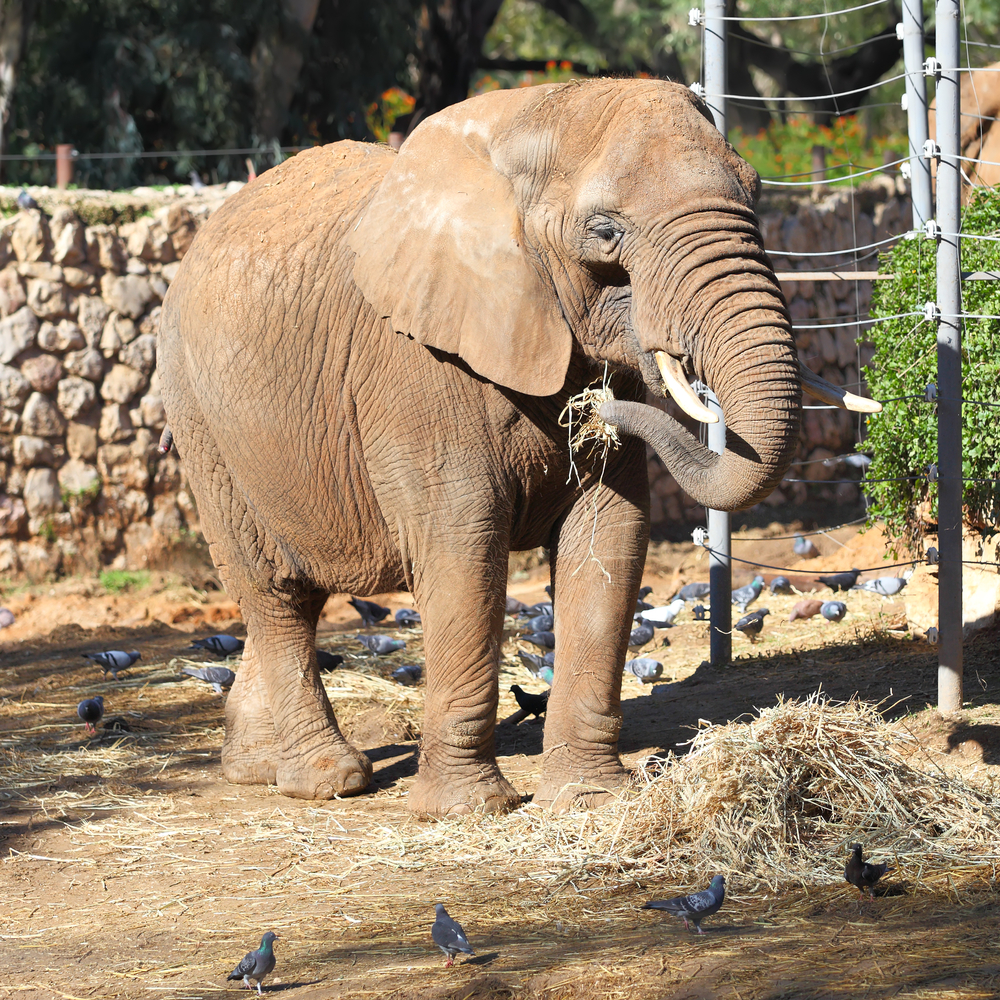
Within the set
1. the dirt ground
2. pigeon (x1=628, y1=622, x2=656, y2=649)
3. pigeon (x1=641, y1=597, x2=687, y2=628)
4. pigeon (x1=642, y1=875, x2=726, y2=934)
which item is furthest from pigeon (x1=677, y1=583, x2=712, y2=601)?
pigeon (x1=642, y1=875, x2=726, y2=934)

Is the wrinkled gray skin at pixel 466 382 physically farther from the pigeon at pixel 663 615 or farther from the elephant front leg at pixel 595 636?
the pigeon at pixel 663 615

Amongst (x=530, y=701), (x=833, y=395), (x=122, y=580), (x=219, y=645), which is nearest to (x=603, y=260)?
(x=833, y=395)

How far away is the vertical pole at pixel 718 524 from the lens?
7.86m

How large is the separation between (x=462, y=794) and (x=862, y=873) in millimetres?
1770

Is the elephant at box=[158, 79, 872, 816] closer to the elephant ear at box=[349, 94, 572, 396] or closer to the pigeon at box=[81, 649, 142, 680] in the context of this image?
the elephant ear at box=[349, 94, 572, 396]

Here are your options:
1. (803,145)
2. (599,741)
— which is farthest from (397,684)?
(803,145)

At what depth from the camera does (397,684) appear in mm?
8469

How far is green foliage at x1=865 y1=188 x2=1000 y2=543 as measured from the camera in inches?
263

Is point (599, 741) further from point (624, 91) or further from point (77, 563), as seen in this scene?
point (77, 563)

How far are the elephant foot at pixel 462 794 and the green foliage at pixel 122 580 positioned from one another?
5.92 metres

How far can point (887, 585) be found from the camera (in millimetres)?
9133

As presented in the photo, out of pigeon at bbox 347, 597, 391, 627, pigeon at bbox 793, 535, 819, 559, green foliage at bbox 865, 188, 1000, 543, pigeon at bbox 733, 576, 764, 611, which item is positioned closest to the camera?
green foliage at bbox 865, 188, 1000, 543

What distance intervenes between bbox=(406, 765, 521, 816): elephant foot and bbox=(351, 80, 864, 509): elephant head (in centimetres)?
158

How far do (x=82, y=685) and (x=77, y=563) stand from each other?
2.64m
